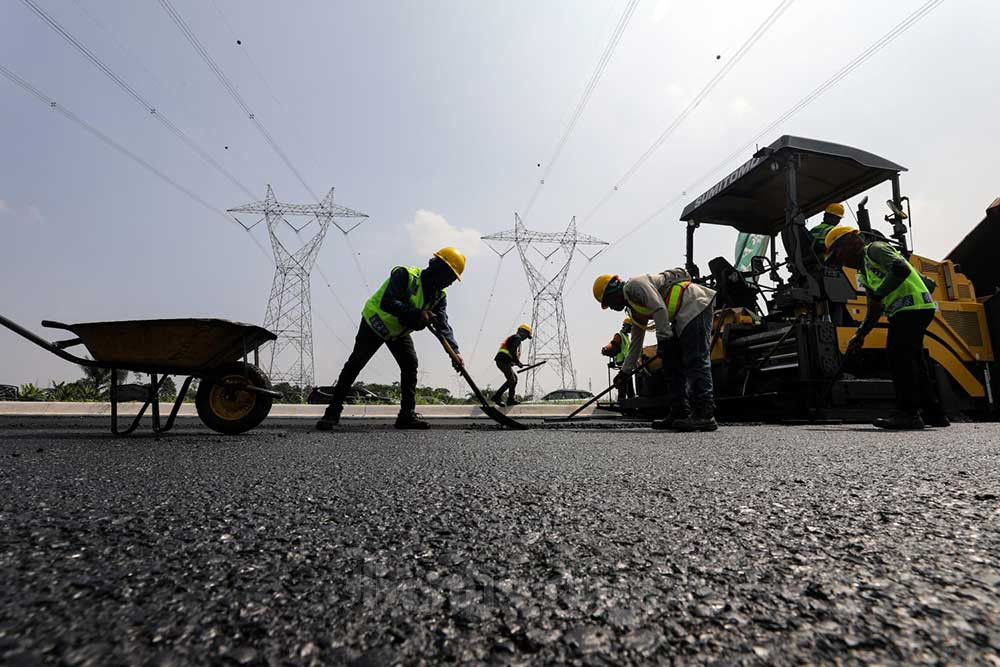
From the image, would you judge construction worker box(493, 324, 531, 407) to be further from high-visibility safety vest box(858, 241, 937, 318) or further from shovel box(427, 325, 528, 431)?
high-visibility safety vest box(858, 241, 937, 318)

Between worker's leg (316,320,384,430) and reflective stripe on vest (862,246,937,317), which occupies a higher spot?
reflective stripe on vest (862,246,937,317)

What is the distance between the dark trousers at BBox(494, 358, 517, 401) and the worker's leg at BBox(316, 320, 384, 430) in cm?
524

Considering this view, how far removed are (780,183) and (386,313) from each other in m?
4.53

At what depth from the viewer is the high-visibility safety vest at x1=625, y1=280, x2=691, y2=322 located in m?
4.54

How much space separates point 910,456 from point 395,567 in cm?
234

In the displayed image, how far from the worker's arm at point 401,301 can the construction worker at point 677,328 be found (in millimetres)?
1769

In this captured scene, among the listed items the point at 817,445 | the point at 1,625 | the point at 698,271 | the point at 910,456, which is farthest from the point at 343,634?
the point at 698,271

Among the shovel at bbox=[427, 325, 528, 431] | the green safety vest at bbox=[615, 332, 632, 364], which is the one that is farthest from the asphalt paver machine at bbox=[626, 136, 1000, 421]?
the green safety vest at bbox=[615, 332, 632, 364]

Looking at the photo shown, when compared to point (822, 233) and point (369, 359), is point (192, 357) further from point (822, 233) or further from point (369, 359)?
point (822, 233)

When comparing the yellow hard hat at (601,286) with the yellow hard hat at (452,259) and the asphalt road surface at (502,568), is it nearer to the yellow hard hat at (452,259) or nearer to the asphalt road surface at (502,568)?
the yellow hard hat at (452,259)

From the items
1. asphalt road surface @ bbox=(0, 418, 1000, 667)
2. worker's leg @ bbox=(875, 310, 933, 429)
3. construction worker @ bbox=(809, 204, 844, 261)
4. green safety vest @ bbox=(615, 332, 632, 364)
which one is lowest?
asphalt road surface @ bbox=(0, 418, 1000, 667)

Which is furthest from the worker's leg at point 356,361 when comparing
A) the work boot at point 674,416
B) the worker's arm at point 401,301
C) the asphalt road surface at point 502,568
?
the asphalt road surface at point 502,568

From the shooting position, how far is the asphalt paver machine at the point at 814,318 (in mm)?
4668

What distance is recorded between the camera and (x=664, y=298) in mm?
4707
